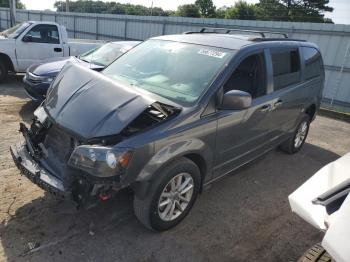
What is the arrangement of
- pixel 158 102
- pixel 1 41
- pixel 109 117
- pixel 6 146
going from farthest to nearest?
pixel 1 41 → pixel 6 146 → pixel 158 102 → pixel 109 117

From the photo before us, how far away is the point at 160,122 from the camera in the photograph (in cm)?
306

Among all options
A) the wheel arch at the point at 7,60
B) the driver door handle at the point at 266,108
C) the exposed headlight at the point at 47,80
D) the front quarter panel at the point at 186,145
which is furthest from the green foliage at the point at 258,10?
the front quarter panel at the point at 186,145

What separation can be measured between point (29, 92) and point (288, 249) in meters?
5.57

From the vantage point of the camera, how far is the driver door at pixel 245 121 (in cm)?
364

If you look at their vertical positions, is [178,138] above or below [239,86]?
below

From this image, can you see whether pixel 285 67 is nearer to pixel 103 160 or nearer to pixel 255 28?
pixel 103 160

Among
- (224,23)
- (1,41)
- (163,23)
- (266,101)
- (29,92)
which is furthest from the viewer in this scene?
(163,23)

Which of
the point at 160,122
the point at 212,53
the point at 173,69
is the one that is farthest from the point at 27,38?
the point at 160,122

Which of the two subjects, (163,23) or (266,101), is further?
(163,23)

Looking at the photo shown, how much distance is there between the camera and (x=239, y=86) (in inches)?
152

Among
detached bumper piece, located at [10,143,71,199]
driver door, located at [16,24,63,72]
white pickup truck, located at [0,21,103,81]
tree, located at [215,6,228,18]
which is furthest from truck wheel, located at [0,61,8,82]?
tree, located at [215,6,228,18]

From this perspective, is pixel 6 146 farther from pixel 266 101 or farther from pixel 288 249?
pixel 288 249

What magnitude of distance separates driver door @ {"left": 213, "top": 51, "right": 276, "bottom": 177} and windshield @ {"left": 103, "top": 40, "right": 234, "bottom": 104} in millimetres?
267

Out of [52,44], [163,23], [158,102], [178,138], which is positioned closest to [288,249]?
[178,138]
